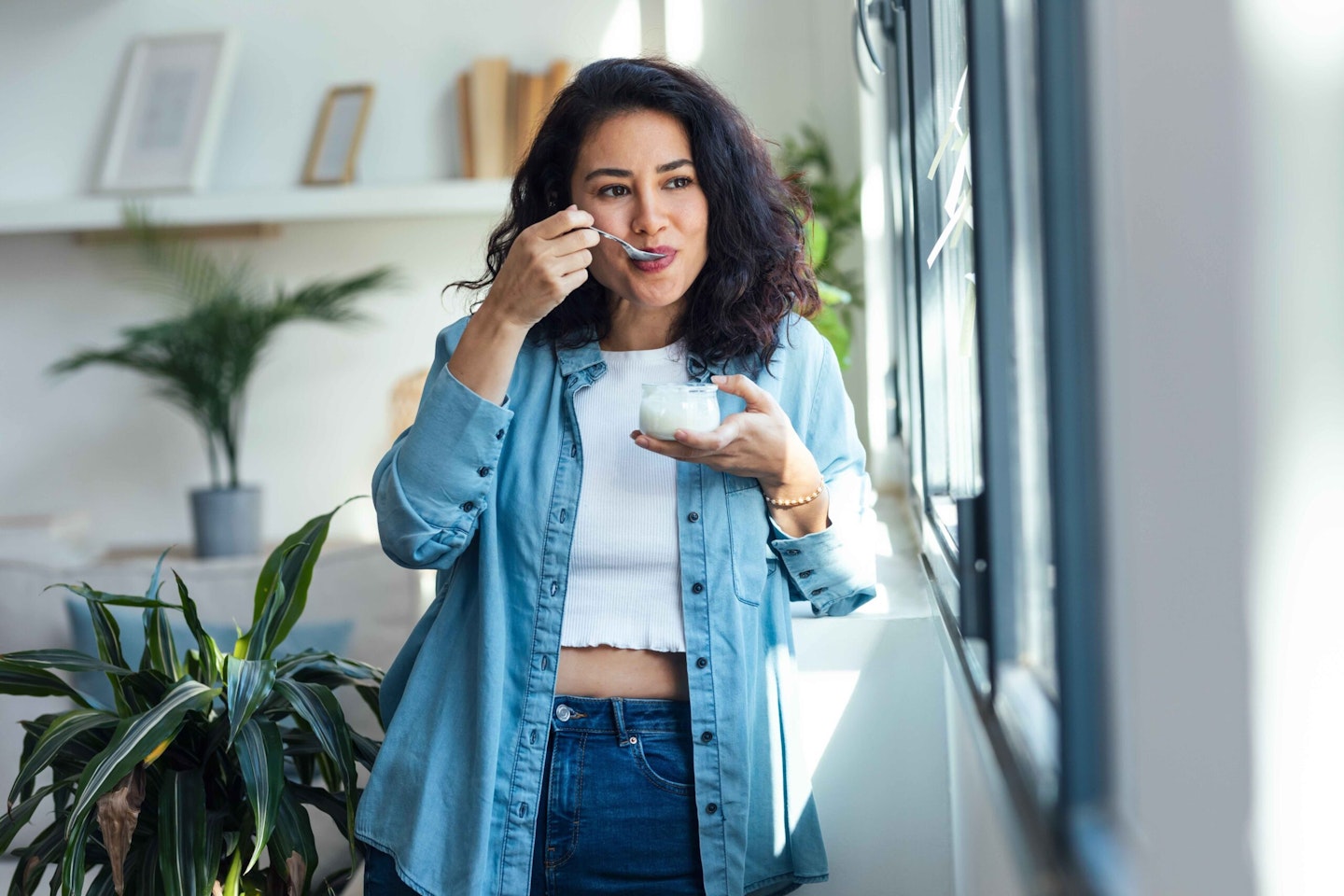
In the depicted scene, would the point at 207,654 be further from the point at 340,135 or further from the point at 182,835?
the point at 340,135

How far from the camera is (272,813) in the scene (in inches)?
53.1

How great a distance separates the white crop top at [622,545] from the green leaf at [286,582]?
0.44 metres

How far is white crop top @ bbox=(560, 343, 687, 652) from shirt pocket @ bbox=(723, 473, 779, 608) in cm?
6

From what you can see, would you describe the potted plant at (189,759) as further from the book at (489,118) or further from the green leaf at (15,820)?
the book at (489,118)

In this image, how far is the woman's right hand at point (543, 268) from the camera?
1.20 metres

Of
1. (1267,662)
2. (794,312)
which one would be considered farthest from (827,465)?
(1267,662)

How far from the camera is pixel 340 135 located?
11.9ft

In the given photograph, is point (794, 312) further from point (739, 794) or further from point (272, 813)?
point (272, 813)

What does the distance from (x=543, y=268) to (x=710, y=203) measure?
21 centimetres

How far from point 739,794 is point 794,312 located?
0.53 metres

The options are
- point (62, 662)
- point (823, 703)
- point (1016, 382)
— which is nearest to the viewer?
point (1016, 382)

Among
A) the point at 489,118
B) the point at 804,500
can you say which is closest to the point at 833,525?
the point at 804,500

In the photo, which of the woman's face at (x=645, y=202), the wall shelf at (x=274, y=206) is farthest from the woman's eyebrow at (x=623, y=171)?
the wall shelf at (x=274, y=206)

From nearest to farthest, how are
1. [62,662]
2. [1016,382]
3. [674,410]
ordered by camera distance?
1. [1016,382]
2. [674,410]
3. [62,662]
